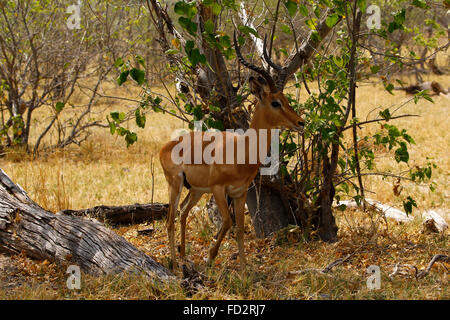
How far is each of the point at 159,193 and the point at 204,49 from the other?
346cm

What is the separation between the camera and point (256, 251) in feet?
17.5

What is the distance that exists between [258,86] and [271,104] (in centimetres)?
18

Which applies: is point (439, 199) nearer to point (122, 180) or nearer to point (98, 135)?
point (122, 180)

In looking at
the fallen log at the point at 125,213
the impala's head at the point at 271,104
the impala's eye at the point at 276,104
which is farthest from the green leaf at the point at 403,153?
the fallen log at the point at 125,213

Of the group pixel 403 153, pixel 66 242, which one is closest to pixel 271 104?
pixel 403 153

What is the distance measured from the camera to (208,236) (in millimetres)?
5746

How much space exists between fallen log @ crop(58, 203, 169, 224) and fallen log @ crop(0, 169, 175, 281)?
1.14 meters

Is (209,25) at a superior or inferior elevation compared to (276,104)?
superior

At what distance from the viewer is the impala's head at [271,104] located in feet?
13.4

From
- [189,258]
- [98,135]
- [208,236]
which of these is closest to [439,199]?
[208,236]

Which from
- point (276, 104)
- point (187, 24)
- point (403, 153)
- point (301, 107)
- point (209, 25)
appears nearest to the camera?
point (187, 24)

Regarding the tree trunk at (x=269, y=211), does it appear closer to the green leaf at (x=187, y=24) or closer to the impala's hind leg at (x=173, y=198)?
the impala's hind leg at (x=173, y=198)

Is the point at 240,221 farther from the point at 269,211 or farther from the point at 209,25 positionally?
the point at 209,25

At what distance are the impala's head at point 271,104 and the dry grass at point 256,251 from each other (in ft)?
4.05
